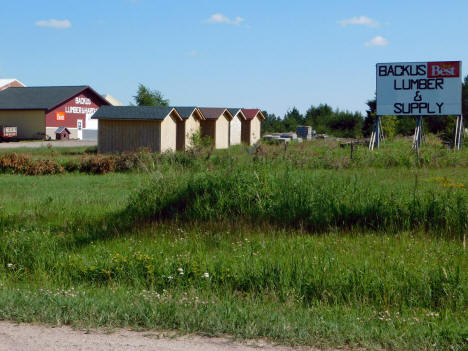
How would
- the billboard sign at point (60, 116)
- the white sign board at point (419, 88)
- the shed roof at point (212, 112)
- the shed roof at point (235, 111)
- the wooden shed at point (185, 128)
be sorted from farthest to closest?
the billboard sign at point (60, 116), the shed roof at point (235, 111), the shed roof at point (212, 112), the wooden shed at point (185, 128), the white sign board at point (419, 88)

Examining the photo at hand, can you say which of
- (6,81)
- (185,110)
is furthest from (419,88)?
(6,81)

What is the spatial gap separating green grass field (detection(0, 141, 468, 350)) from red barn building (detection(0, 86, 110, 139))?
5093 centimetres

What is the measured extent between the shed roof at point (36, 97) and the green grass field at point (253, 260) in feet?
168

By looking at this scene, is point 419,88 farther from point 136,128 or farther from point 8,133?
point 8,133

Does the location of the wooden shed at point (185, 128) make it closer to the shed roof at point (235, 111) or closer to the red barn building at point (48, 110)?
the shed roof at point (235, 111)

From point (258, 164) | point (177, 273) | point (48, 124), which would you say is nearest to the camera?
point (177, 273)

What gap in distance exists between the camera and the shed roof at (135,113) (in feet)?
139

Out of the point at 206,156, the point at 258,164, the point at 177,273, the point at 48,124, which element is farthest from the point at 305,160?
the point at 48,124

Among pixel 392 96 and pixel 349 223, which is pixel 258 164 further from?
pixel 392 96

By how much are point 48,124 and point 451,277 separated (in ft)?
198

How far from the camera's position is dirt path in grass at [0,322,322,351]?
16.2 feet

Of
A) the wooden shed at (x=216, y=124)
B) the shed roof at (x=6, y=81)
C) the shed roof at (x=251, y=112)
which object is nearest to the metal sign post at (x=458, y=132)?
the wooden shed at (x=216, y=124)

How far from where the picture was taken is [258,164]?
41.5 ft

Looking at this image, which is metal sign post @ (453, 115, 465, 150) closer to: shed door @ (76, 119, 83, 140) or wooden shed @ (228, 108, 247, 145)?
wooden shed @ (228, 108, 247, 145)
